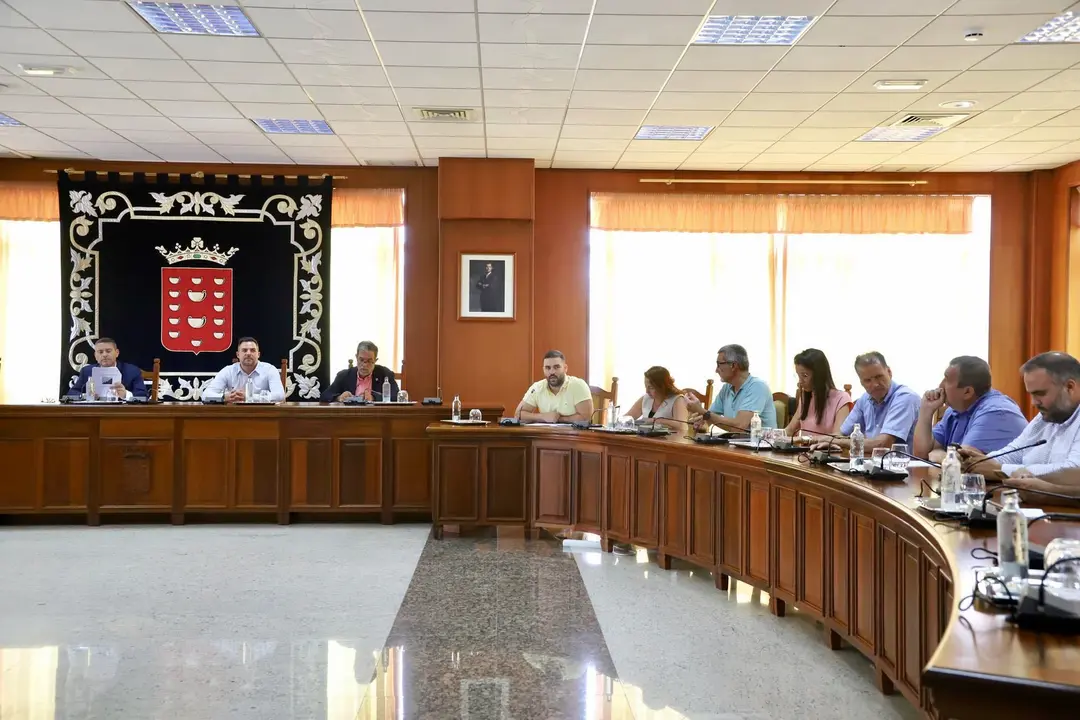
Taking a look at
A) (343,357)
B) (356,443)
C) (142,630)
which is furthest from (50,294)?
(142,630)

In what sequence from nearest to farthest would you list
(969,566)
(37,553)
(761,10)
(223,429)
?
(969,566) < (761,10) < (37,553) < (223,429)

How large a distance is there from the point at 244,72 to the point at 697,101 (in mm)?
3225

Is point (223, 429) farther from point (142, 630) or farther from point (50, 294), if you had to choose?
point (50, 294)

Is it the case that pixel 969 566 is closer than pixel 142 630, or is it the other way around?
pixel 969 566

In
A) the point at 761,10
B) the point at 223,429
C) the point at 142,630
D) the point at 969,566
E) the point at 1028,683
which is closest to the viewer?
the point at 1028,683

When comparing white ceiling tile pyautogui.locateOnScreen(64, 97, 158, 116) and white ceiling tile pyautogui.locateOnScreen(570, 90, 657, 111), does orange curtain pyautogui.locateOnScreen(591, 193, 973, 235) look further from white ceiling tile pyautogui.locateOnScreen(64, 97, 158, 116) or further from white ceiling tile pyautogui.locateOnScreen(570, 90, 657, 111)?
white ceiling tile pyautogui.locateOnScreen(64, 97, 158, 116)

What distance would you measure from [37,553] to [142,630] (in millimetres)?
2260

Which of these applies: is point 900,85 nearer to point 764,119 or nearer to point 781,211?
point 764,119

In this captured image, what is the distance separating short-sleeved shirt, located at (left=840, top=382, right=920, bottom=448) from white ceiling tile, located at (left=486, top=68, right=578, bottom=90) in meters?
2.88

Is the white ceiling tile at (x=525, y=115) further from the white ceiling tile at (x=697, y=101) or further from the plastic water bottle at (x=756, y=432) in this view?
the plastic water bottle at (x=756, y=432)

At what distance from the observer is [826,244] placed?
9250 mm

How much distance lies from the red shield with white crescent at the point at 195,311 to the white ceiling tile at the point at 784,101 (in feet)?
17.4

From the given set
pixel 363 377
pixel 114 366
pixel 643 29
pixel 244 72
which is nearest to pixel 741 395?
pixel 643 29

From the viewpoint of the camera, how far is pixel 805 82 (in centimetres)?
607
